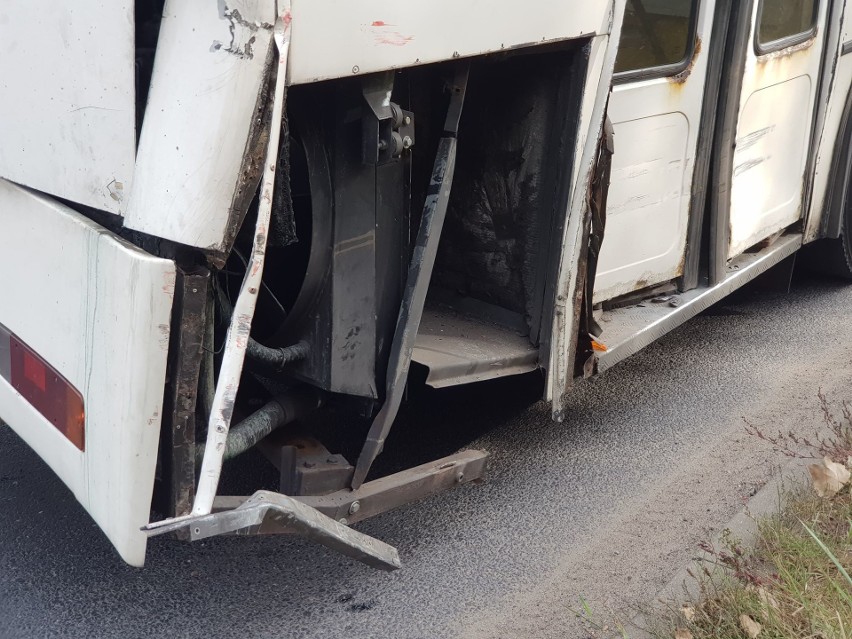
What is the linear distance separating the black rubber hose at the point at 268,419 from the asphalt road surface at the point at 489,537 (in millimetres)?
441

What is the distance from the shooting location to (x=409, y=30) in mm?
2062

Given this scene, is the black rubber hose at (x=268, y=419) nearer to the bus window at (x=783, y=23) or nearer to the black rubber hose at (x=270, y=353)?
the black rubber hose at (x=270, y=353)

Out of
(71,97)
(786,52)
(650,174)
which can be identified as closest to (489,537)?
(650,174)

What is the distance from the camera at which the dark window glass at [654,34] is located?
2.98 metres

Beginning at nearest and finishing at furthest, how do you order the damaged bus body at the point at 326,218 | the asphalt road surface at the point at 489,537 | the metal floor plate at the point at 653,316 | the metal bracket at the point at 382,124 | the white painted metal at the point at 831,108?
1. the damaged bus body at the point at 326,218
2. the metal bracket at the point at 382,124
3. the asphalt road surface at the point at 489,537
4. the metal floor plate at the point at 653,316
5. the white painted metal at the point at 831,108

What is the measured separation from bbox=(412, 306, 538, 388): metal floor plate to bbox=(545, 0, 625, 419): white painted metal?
3.4 inches

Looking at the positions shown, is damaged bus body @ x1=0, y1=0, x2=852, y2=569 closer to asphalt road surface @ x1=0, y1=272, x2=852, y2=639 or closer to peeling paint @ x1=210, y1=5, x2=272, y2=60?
peeling paint @ x1=210, y1=5, x2=272, y2=60

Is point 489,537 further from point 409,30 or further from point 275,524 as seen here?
point 409,30

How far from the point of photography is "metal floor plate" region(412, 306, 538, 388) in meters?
2.71

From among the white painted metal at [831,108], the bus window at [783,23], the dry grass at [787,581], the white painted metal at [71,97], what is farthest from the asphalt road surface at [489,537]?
the bus window at [783,23]

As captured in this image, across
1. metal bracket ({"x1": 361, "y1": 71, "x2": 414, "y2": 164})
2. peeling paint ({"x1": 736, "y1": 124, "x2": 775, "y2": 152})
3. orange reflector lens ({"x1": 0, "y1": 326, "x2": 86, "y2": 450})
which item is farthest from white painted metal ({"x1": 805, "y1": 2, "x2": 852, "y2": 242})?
orange reflector lens ({"x1": 0, "y1": 326, "x2": 86, "y2": 450})

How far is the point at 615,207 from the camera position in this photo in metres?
3.15

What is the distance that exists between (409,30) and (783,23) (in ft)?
7.35

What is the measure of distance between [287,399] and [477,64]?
1.14 metres
